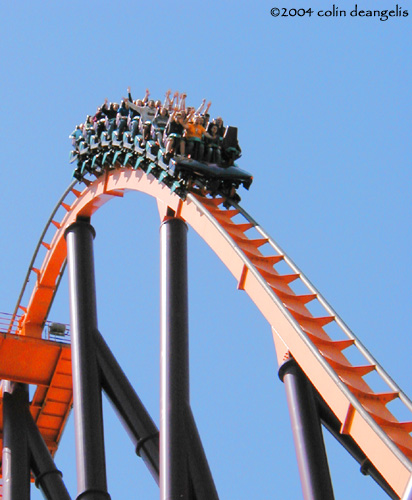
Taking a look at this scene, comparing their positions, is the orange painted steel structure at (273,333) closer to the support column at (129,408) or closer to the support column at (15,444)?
the support column at (15,444)

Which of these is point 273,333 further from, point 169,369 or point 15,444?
point 15,444

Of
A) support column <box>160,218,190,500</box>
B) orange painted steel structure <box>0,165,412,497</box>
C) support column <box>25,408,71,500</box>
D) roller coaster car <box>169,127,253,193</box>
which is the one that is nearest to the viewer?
orange painted steel structure <box>0,165,412,497</box>

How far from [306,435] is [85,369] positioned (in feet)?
11.7

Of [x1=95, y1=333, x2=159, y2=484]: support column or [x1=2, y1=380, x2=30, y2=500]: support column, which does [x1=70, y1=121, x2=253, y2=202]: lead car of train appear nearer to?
[x1=95, y1=333, x2=159, y2=484]: support column

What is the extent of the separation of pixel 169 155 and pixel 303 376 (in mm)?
3094

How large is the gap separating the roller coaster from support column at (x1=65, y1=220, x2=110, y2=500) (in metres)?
0.01

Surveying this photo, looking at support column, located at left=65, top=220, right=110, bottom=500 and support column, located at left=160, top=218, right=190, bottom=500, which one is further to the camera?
support column, located at left=65, top=220, right=110, bottom=500

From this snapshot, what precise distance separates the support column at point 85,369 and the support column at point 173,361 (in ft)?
4.24

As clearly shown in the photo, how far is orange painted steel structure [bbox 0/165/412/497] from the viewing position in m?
7.27

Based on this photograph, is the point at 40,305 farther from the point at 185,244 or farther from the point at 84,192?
the point at 185,244

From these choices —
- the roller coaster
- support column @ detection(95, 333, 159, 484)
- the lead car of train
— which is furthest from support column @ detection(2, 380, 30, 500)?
the lead car of train

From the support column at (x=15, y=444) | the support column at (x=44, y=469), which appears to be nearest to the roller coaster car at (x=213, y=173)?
the support column at (x=44, y=469)

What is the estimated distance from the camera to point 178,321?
1047cm

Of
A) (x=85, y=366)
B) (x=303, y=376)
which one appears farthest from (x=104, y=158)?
(x=303, y=376)
